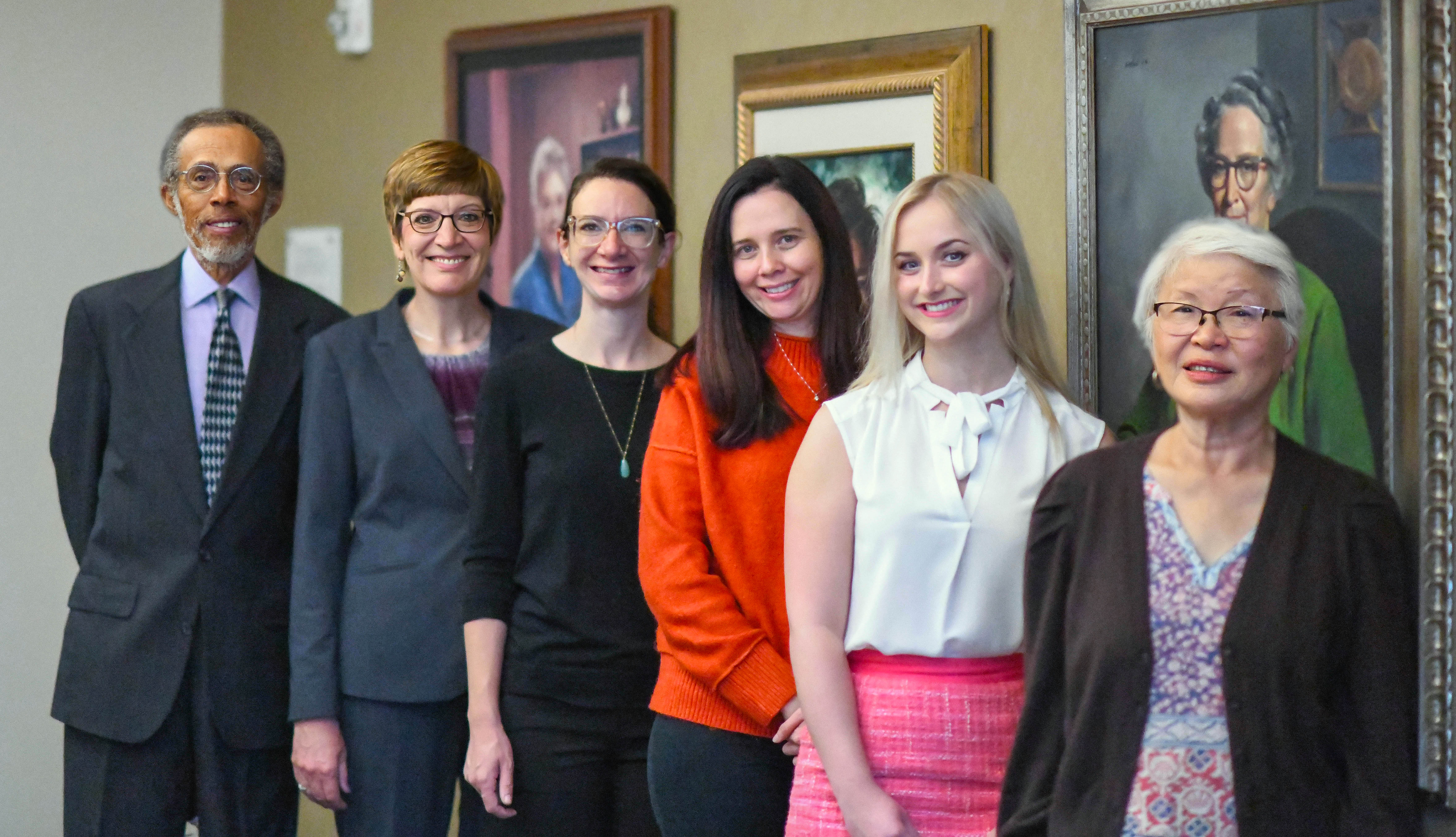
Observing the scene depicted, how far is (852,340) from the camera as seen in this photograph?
2.16m

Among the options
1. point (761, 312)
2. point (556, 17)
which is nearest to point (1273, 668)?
point (761, 312)

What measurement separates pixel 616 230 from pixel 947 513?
82cm

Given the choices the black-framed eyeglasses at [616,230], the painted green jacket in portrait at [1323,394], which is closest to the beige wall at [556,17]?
the painted green jacket in portrait at [1323,394]

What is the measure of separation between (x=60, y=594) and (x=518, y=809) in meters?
2.00

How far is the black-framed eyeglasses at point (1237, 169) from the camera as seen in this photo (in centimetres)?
241

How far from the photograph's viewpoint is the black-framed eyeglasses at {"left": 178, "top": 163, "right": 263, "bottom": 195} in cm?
269

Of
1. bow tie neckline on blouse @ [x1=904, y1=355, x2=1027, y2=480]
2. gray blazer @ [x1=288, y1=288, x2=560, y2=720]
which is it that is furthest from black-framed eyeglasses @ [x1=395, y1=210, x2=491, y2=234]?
bow tie neckline on blouse @ [x1=904, y1=355, x2=1027, y2=480]

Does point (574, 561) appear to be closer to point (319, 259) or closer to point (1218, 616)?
point (1218, 616)

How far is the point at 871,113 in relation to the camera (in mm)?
Result: 2879

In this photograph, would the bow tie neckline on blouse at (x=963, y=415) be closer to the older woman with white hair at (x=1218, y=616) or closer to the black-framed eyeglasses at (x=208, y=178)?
the older woman with white hair at (x=1218, y=616)

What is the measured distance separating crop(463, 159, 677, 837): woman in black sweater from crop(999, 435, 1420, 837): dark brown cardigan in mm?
755

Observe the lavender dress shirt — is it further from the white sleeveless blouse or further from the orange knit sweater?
the white sleeveless blouse

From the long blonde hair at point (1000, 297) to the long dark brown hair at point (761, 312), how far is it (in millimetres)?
163

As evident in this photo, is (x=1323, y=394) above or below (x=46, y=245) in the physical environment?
below
